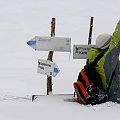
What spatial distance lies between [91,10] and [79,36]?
15.7 feet

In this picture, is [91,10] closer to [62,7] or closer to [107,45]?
[62,7]

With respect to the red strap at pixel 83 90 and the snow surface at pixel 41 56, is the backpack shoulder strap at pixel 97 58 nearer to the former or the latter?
the red strap at pixel 83 90

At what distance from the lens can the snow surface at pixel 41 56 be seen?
4.58 meters

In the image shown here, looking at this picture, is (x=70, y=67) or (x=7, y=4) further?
(x=7, y=4)

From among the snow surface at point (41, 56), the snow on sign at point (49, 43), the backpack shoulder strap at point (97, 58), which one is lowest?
the snow surface at point (41, 56)

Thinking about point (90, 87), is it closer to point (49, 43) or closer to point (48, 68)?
point (48, 68)

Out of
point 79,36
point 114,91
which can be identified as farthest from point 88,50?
point 79,36

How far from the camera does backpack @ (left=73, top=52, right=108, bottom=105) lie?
503cm

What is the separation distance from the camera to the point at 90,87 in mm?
5059

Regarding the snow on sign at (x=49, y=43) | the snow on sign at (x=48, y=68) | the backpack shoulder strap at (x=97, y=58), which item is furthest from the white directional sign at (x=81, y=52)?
the backpack shoulder strap at (x=97, y=58)

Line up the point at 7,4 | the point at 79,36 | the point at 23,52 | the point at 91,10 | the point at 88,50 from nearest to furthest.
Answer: the point at 88,50, the point at 23,52, the point at 79,36, the point at 91,10, the point at 7,4

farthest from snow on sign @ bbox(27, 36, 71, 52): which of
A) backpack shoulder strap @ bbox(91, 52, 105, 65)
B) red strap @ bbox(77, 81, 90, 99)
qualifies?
red strap @ bbox(77, 81, 90, 99)

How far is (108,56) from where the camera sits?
197 inches

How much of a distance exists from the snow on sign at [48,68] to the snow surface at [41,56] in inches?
Answer: 14.3
